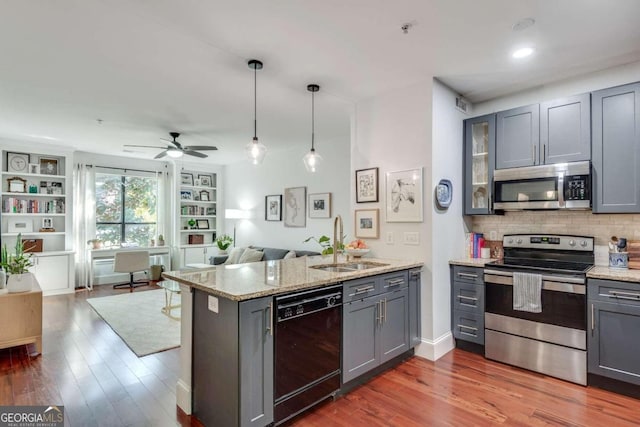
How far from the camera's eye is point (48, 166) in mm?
6238

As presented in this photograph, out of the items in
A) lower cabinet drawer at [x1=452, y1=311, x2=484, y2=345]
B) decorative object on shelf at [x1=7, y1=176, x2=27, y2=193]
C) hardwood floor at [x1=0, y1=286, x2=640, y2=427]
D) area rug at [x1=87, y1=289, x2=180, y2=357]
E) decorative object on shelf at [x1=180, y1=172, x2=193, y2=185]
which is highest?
decorative object on shelf at [x1=180, y1=172, x2=193, y2=185]

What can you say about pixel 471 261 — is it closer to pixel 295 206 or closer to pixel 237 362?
pixel 237 362

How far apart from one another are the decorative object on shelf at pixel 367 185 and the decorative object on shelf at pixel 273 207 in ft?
10.4

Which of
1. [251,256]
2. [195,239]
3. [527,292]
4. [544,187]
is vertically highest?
[544,187]

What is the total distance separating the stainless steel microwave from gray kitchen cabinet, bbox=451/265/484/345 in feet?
2.46

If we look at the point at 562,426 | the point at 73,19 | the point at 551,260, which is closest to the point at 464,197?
the point at 551,260

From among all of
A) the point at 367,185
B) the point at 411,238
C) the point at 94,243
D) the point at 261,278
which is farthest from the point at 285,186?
the point at 261,278

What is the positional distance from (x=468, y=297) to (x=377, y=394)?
1.42 metres

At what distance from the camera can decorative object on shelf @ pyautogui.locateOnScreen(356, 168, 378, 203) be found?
142 inches

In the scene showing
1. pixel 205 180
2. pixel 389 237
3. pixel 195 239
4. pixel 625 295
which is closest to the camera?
pixel 625 295

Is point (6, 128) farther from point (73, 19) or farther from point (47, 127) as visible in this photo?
point (73, 19)

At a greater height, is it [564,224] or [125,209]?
[125,209]

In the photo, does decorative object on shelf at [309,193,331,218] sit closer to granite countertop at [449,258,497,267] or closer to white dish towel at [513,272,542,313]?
granite countertop at [449,258,497,267]

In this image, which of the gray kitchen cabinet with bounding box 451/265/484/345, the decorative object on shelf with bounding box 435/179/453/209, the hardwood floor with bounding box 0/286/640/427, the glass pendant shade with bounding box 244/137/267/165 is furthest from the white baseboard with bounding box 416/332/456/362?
the glass pendant shade with bounding box 244/137/267/165
